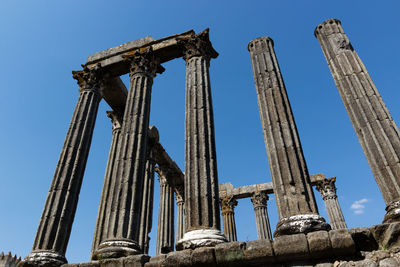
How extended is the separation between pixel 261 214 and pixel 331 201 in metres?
6.11

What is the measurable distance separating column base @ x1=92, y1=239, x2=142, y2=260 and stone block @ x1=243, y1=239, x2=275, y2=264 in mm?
3948

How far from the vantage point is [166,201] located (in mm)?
22234

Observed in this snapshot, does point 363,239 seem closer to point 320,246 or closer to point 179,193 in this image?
point 320,246

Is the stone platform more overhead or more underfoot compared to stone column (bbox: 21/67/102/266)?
more underfoot

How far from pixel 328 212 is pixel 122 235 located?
21187 mm

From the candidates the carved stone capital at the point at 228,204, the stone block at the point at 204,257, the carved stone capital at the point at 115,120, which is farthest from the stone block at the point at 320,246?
the carved stone capital at the point at 228,204

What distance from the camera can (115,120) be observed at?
59.5 ft

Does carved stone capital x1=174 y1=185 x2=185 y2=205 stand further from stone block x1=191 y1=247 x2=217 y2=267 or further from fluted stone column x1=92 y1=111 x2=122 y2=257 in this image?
stone block x1=191 y1=247 x2=217 y2=267

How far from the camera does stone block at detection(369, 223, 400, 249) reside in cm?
570

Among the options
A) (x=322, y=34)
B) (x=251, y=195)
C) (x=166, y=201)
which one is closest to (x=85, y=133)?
(x=166, y=201)

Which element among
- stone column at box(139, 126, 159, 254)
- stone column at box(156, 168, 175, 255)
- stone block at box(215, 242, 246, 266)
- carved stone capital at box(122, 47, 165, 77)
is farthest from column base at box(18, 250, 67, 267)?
stone column at box(156, 168, 175, 255)

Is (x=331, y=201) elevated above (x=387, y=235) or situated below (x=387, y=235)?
above

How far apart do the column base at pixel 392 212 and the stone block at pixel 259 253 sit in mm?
3599

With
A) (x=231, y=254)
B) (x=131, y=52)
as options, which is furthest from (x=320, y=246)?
(x=131, y=52)
